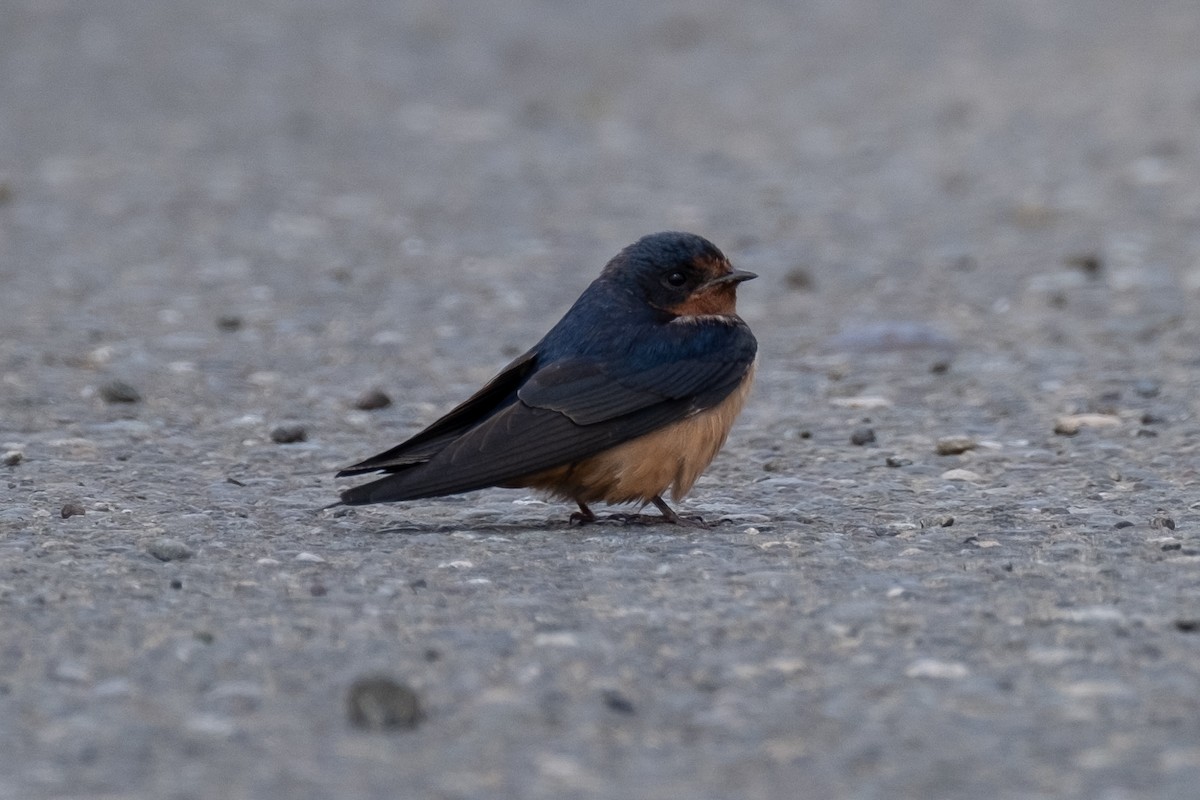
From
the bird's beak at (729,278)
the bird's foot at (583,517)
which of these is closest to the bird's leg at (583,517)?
the bird's foot at (583,517)

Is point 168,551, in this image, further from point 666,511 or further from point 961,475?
point 961,475

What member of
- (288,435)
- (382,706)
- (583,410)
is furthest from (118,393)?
(382,706)

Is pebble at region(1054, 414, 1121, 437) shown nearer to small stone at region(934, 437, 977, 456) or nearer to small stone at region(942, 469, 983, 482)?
small stone at region(934, 437, 977, 456)

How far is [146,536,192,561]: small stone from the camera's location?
4.74 metres

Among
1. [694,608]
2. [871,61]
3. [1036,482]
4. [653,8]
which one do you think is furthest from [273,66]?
[694,608]

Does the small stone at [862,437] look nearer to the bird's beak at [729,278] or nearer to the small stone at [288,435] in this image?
the bird's beak at [729,278]

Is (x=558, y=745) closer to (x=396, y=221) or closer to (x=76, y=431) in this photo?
(x=76, y=431)

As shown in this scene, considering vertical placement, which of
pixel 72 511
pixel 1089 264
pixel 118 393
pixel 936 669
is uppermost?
pixel 1089 264

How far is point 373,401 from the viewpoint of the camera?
23.3 feet

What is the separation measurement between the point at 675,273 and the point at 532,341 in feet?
8.73

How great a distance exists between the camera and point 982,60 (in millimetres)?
15344

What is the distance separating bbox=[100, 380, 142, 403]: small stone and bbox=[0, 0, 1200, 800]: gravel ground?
→ 96 mm

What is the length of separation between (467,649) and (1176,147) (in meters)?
9.33

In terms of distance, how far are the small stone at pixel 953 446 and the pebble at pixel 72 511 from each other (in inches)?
106
